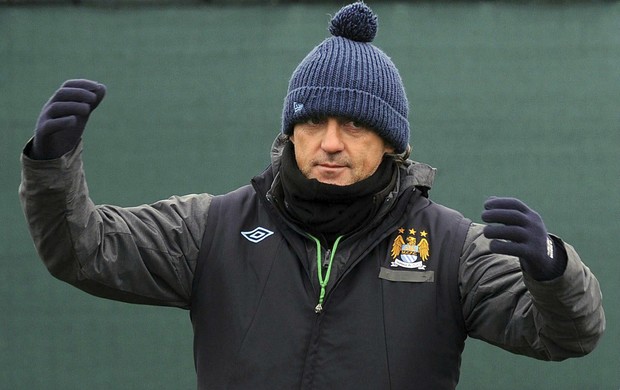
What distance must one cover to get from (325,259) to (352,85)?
0.43m

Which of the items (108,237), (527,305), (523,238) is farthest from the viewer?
(108,237)

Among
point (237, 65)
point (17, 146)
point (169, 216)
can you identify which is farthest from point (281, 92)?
point (169, 216)

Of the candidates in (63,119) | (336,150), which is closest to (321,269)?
(336,150)

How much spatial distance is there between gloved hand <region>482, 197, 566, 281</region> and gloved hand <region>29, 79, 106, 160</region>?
2.83 feet

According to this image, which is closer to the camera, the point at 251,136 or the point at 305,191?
the point at 305,191

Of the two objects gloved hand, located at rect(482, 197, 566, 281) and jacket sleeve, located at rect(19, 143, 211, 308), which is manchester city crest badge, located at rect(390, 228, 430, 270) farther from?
jacket sleeve, located at rect(19, 143, 211, 308)

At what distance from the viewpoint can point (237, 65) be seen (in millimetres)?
4523

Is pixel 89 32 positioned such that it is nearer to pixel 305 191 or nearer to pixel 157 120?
pixel 157 120

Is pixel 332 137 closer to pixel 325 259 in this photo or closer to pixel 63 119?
pixel 325 259

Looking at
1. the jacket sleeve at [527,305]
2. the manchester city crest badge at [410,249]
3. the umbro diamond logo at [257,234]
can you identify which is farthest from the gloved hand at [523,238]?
the umbro diamond logo at [257,234]

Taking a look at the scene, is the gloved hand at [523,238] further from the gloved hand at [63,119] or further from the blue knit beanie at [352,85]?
the gloved hand at [63,119]

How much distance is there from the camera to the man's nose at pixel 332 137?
8.44ft

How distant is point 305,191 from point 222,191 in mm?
1983

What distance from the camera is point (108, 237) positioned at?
8.21ft
